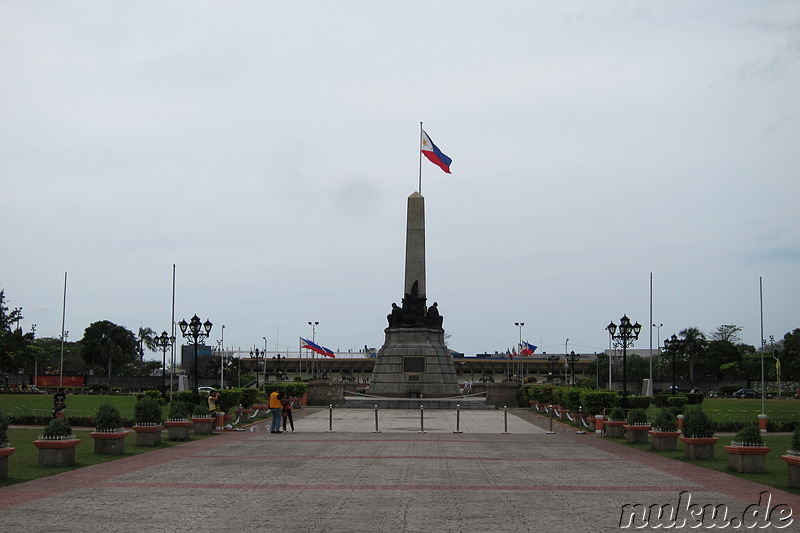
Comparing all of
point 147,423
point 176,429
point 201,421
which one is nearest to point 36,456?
point 147,423

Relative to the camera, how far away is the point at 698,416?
62.8 feet

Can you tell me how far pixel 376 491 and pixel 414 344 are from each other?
35323 millimetres

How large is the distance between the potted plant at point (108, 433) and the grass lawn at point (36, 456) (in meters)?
0.22

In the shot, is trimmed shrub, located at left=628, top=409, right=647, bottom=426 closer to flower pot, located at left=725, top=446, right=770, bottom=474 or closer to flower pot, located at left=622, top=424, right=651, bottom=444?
flower pot, located at left=622, top=424, right=651, bottom=444

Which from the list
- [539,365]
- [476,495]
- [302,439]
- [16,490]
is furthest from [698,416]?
[539,365]

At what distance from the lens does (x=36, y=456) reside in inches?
739

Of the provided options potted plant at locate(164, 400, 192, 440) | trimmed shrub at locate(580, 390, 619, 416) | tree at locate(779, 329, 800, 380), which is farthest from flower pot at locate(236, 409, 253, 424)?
tree at locate(779, 329, 800, 380)

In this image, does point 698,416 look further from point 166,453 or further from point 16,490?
point 16,490

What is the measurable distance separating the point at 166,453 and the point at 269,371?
106 m

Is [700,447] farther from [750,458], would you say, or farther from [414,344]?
[414,344]

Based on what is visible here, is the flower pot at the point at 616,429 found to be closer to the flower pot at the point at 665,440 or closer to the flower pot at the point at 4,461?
the flower pot at the point at 665,440

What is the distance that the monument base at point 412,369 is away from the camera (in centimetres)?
4822

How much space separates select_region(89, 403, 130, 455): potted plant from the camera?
19.2m

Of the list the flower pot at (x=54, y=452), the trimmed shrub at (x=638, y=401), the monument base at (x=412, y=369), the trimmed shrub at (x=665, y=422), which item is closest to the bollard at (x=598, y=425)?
the trimmed shrub at (x=638, y=401)
